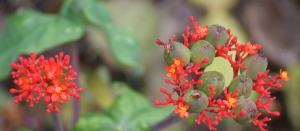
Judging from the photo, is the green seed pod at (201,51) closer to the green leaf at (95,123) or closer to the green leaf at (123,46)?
the green leaf at (95,123)

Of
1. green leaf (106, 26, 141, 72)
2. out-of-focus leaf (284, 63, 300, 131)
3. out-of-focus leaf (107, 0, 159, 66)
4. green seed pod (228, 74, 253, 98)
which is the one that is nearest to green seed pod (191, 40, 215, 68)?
green seed pod (228, 74, 253, 98)

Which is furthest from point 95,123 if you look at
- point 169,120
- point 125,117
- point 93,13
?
point 93,13

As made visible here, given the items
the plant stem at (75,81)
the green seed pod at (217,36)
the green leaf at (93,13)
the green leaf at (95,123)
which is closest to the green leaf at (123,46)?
the green leaf at (93,13)

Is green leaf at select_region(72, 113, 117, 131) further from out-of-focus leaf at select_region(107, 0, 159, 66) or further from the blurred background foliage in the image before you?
out-of-focus leaf at select_region(107, 0, 159, 66)

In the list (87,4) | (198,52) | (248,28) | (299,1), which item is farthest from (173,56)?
(299,1)

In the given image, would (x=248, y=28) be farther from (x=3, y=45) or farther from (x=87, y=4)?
(x=3, y=45)

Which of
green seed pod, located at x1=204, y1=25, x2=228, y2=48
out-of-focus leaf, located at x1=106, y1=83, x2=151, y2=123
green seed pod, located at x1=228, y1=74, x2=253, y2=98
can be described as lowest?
green seed pod, located at x1=228, y1=74, x2=253, y2=98
